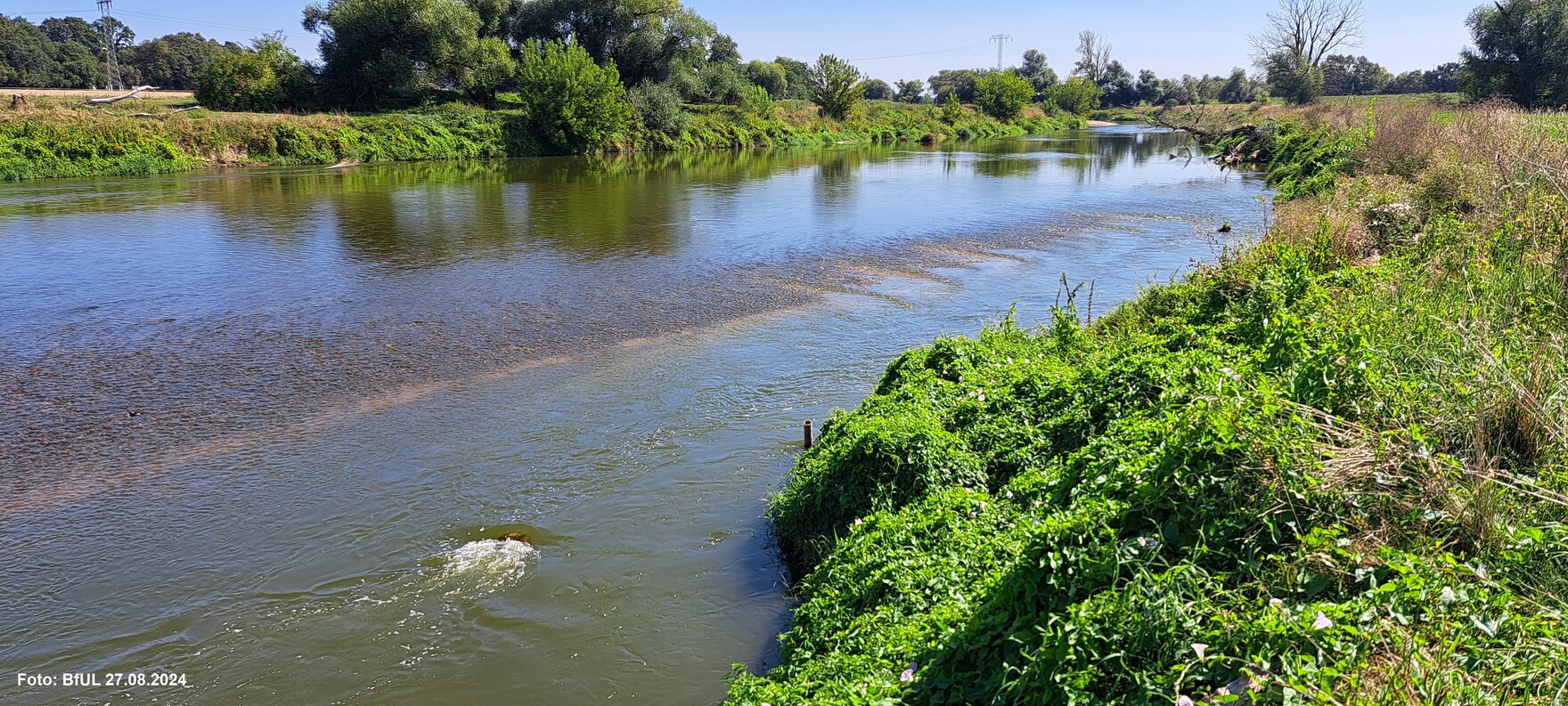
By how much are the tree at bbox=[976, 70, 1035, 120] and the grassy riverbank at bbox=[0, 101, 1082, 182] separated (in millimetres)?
33914

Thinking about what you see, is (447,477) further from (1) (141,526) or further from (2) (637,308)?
(2) (637,308)

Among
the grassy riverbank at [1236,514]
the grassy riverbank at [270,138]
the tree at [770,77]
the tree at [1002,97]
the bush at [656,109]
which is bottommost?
the grassy riverbank at [1236,514]

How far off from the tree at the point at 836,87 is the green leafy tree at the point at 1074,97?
135ft

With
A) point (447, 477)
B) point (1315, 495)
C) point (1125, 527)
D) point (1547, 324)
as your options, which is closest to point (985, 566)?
point (1125, 527)

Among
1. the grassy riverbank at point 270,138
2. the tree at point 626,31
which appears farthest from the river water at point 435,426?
the tree at point 626,31

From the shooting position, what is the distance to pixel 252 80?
49.5m

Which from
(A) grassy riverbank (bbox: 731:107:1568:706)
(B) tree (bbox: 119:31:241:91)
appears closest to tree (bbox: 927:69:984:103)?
Result: (B) tree (bbox: 119:31:241:91)

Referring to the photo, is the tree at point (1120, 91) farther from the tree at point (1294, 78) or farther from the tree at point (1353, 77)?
the tree at point (1294, 78)

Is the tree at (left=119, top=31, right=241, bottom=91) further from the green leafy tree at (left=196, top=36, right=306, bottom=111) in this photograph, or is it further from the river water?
the river water

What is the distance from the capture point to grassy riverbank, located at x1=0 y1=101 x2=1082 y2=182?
113 feet

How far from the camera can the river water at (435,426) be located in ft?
20.6

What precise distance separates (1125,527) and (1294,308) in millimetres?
4335

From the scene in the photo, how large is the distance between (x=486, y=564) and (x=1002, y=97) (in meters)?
91.9

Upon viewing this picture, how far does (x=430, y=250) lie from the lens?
20.9 metres
